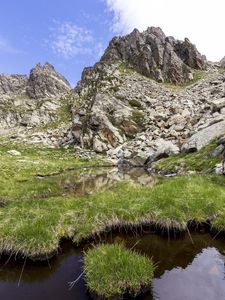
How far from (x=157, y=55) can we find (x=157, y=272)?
11882 cm

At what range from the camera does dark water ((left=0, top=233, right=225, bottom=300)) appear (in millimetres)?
10469

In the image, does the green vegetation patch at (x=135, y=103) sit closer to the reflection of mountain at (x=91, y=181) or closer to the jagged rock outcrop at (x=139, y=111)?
the jagged rock outcrop at (x=139, y=111)

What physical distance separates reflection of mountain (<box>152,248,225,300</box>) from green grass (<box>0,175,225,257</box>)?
307 centimetres

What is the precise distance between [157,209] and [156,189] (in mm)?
3627

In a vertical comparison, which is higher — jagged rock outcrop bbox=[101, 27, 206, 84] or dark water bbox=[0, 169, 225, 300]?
jagged rock outcrop bbox=[101, 27, 206, 84]

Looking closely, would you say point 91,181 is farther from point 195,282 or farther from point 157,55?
point 157,55

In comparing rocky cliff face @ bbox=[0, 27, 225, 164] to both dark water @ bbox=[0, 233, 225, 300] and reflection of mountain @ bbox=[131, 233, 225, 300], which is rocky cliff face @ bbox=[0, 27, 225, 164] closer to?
reflection of mountain @ bbox=[131, 233, 225, 300]

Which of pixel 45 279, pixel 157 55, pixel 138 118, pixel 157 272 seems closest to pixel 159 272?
pixel 157 272

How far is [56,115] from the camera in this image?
437 feet

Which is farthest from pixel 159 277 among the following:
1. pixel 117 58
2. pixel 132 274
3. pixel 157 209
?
pixel 117 58

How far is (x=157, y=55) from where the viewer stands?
121438 millimetres

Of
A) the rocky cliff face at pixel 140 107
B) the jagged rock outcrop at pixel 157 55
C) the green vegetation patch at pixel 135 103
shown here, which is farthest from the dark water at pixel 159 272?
the jagged rock outcrop at pixel 157 55

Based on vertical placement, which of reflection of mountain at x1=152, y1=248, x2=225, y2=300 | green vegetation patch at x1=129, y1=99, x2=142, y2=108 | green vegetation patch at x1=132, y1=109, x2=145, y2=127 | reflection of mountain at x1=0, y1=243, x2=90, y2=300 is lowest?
reflection of mountain at x1=0, y1=243, x2=90, y2=300

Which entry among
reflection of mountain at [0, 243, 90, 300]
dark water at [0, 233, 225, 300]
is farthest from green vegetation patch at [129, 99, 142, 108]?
reflection of mountain at [0, 243, 90, 300]
